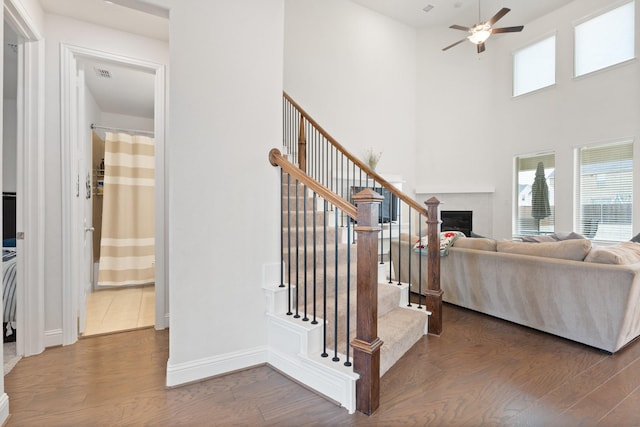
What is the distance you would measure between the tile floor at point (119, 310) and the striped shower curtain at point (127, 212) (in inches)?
9.4

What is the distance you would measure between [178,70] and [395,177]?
5.24 meters

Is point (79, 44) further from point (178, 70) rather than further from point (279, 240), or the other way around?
point (279, 240)

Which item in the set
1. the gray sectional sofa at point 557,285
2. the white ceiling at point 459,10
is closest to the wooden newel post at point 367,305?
the gray sectional sofa at point 557,285

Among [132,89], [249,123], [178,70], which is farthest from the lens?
[132,89]

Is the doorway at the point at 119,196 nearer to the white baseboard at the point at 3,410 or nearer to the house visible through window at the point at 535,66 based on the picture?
the white baseboard at the point at 3,410

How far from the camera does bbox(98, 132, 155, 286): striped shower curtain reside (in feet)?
14.0

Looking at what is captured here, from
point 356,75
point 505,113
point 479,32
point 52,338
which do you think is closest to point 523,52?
point 505,113

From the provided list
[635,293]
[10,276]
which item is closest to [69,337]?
[10,276]

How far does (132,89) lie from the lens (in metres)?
3.98

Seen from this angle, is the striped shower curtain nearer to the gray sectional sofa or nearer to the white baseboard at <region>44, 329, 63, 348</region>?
the white baseboard at <region>44, 329, 63, 348</region>

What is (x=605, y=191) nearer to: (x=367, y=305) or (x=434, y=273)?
(x=434, y=273)

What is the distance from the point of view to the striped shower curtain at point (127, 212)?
4.27 metres

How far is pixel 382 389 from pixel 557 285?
5.75 ft

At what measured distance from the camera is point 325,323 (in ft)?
6.32
